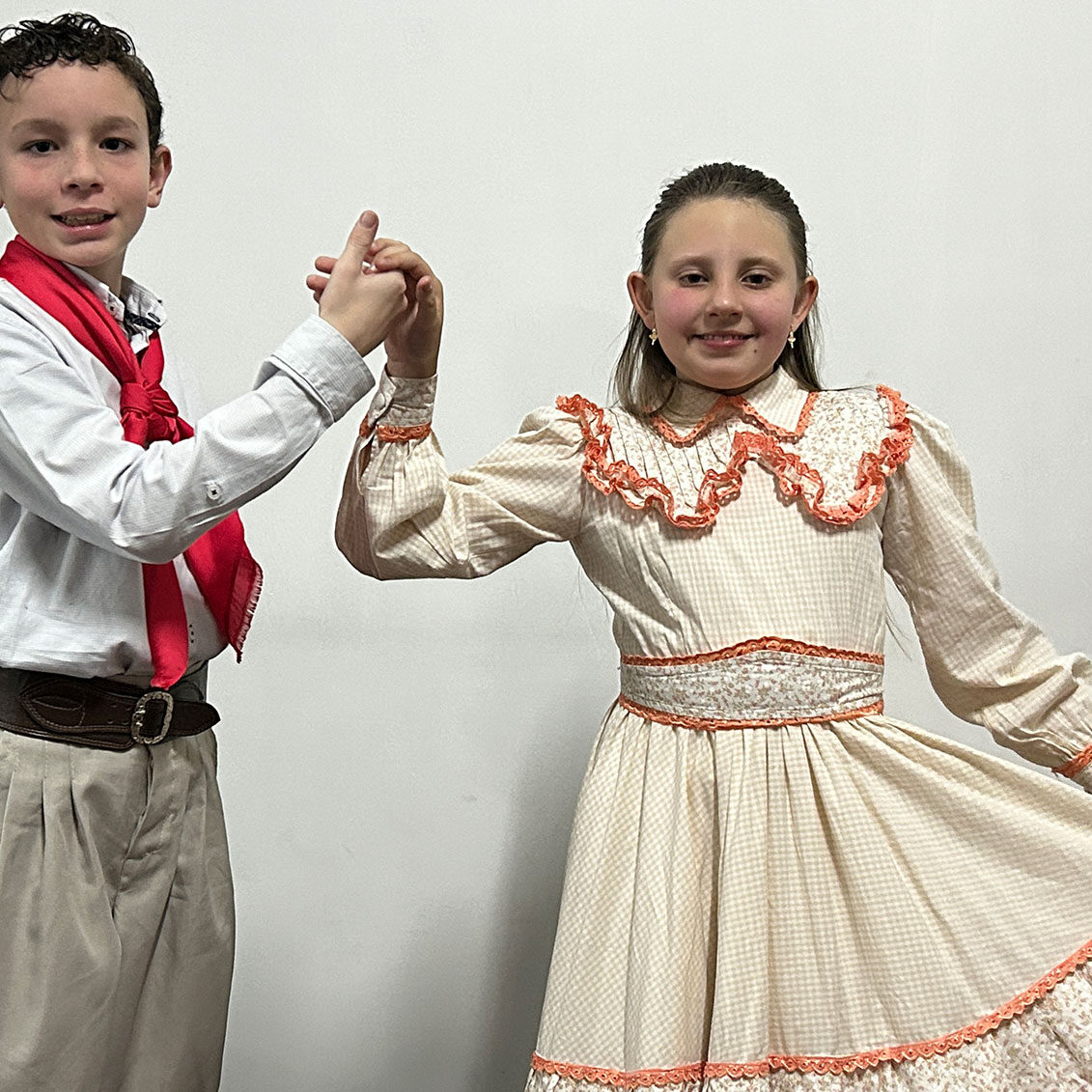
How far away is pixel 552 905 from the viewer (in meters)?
1.78

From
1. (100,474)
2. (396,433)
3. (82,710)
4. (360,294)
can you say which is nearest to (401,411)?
(396,433)

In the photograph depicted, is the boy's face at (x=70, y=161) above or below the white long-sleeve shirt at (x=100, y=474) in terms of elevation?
above

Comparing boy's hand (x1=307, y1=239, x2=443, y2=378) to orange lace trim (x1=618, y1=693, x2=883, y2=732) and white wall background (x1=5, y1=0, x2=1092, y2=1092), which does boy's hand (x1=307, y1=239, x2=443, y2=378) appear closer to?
orange lace trim (x1=618, y1=693, x2=883, y2=732)

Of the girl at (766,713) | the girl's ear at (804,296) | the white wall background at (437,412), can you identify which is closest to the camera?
the girl at (766,713)

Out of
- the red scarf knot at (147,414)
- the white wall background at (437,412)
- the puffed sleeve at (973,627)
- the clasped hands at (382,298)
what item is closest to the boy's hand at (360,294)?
the clasped hands at (382,298)

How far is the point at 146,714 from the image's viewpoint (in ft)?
3.89

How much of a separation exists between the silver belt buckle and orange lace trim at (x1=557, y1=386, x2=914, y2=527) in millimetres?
423

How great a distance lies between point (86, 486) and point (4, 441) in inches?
3.3

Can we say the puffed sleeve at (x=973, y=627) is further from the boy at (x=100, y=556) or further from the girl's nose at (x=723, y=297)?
the boy at (x=100, y=556)

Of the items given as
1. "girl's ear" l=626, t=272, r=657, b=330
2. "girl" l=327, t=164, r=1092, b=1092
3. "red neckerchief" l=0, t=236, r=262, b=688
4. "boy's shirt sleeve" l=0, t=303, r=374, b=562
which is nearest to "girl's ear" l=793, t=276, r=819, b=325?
"girl" l=327, t=164, r=1092, b=1092

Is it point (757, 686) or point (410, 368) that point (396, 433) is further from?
point (757, 686)

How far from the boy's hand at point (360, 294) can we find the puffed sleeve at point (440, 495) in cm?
9

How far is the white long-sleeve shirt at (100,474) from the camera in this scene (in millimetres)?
1070

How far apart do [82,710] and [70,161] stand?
1.47 feet
